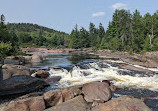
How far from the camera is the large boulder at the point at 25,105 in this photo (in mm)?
6389

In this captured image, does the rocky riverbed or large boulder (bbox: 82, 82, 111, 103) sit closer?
the rocky riverbed

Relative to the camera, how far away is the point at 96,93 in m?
9.23

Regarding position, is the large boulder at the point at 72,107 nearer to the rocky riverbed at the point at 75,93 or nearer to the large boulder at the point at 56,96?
the rocky riverbed at the point at 75,93

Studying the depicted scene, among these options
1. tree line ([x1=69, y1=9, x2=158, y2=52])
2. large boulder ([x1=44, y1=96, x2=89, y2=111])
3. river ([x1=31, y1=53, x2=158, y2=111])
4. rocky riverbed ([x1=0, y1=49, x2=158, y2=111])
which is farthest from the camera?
tree line ([x1=69, y1=9, x2=158, y2=52])

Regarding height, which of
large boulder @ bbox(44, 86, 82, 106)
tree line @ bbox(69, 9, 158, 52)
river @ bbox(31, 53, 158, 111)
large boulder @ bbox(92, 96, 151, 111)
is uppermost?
tree line @ bbox(69, 9, 158, 52)

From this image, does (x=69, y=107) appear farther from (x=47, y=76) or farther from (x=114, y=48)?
(x=114, y=48)

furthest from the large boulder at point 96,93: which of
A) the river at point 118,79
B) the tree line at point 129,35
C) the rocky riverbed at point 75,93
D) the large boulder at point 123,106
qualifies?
the tree line at point 129,35

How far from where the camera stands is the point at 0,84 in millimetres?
10398

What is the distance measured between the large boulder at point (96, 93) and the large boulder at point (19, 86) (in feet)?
16.0

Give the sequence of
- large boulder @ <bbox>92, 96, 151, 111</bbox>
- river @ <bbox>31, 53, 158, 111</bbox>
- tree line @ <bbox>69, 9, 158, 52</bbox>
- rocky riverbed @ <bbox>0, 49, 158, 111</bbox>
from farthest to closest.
A: tree line @ <bbox>69, 9, 158, 52</bbox> → river @ <bbox>31, 53, 158, 111</bbox> → rocky riverbed @ <bbox>0, 49, 158, 111</bbox> → large boulder @ <bbox>92, 96, 151, 111</bbox>

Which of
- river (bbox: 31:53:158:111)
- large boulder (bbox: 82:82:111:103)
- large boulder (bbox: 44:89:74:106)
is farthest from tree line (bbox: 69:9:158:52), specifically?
large boulder (bbox: 44:89:74:106)

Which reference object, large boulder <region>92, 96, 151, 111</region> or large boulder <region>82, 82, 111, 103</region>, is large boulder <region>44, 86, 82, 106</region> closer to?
large boulder <region>82, 82, 111, 103</region>

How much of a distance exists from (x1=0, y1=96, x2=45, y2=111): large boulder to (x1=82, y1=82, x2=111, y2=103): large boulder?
3381mm

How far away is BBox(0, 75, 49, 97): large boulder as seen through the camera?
34.2ft
